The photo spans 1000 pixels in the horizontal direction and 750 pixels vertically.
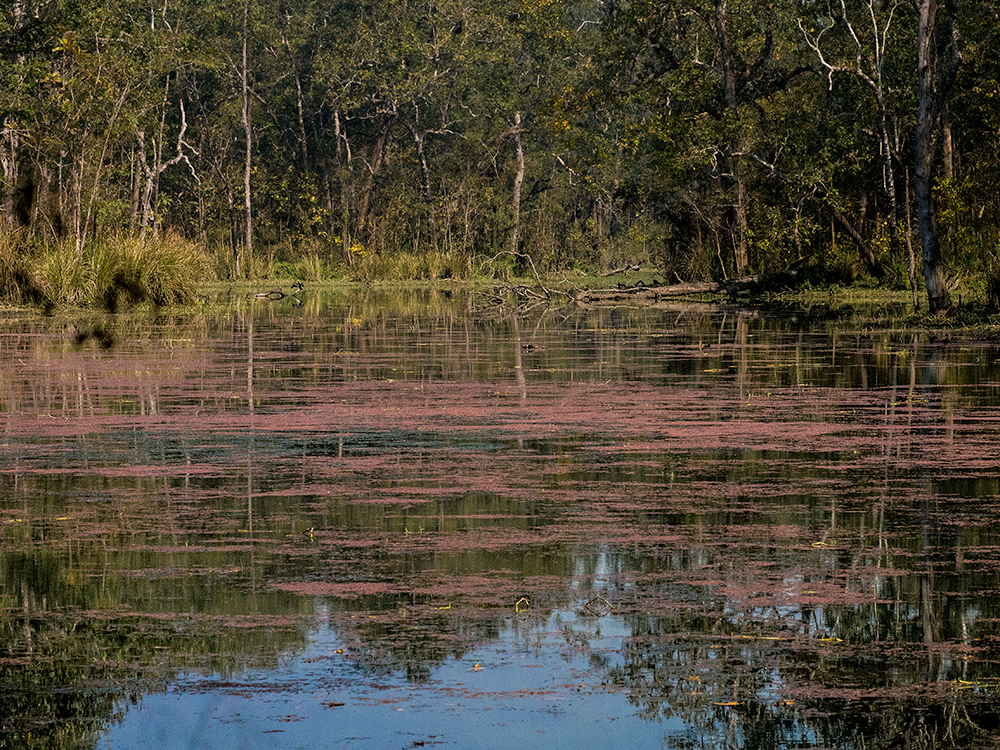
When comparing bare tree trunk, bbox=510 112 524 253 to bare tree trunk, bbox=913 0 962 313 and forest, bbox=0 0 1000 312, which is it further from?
bare tree trunk, bbox=913 0 962 313

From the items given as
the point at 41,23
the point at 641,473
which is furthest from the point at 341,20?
the point at 641,473

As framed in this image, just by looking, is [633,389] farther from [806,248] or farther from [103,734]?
[806,248]

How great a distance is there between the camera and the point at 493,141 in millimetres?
67562

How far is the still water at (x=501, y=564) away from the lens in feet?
17.3

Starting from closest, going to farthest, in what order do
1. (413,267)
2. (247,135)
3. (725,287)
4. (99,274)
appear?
(99,274), (725,287), (413,267), (247,135)

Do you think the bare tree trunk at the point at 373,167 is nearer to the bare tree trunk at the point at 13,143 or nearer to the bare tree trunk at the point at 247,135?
the bare tree trunk at the point at 247,135

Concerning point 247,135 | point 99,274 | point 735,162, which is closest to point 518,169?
point 247,135

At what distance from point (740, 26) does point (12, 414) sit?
31.8 meters

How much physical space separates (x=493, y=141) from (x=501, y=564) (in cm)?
6100

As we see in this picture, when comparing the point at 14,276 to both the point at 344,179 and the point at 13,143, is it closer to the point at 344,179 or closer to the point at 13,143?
the point at 13,143

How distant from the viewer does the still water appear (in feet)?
17.3

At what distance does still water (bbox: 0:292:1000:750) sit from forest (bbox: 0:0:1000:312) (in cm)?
1390

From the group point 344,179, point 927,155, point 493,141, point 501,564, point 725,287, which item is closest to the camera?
point 501,564

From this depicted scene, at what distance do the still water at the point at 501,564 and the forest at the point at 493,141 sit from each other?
13905mm
